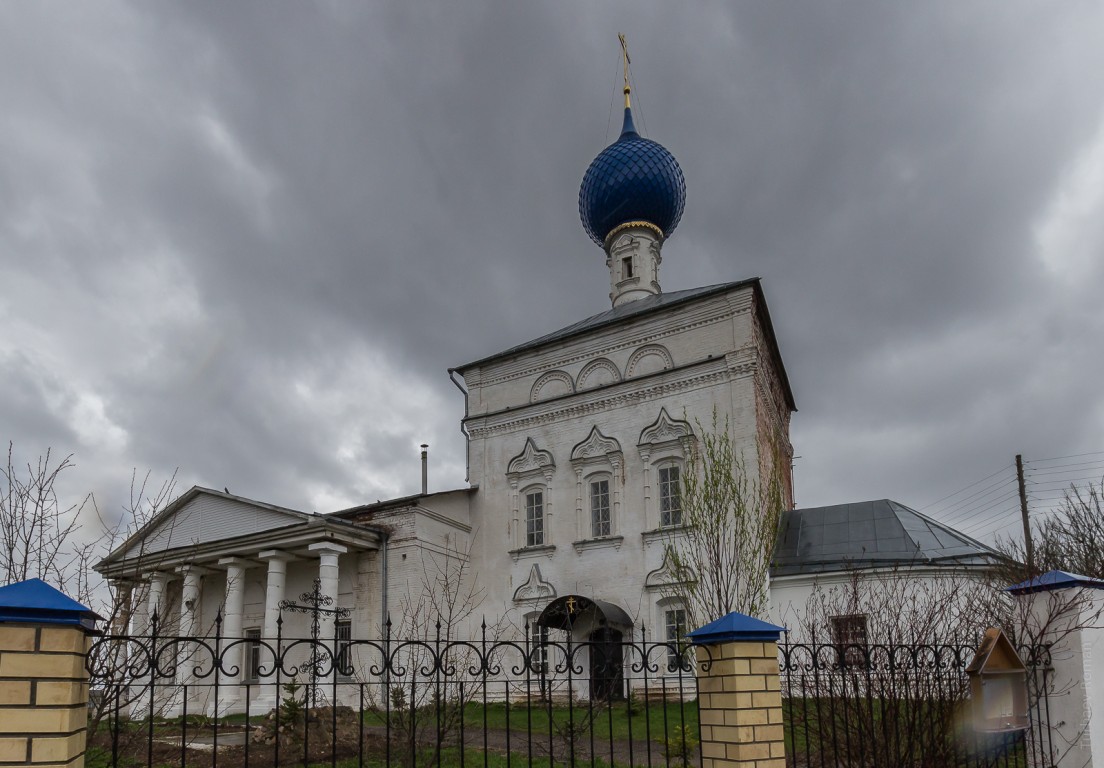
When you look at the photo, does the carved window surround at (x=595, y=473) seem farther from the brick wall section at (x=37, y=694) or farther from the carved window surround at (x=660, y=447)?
the brick wall section at (x=37, y=694)

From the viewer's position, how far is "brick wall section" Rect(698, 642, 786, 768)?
13.5 ft

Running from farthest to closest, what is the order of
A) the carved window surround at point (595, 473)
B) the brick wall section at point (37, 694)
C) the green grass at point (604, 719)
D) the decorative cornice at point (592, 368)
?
1. the decorative cornice at point (592, 368)
2. the carved window surround at point (595, 473)
3. the green grass at point (604, 719)
4. the brick wall section at point (37, 694)

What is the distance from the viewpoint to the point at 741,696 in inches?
163

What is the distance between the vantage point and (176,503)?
55.8 feet

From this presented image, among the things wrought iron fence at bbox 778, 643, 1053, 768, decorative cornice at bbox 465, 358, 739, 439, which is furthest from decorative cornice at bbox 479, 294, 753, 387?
wrought iron fence at bbox 778, 643, 1053, 768

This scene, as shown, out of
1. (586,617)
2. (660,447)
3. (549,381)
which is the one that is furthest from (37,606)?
(549,381)

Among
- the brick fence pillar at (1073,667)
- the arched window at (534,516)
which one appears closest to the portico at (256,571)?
the arched window at (534,516)

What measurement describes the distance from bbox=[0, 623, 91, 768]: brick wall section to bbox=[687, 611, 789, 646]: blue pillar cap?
2.82m

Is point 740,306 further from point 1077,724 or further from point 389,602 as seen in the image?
point 1077,724

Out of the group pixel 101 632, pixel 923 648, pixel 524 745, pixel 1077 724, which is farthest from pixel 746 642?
pixel 524 745

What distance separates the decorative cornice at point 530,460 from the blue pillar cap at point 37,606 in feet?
44.7

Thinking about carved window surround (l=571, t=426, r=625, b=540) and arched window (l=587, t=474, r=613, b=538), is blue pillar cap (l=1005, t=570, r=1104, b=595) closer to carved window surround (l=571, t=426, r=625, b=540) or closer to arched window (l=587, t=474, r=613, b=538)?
carved window surround (l=571, t=426, r=625, b=540)

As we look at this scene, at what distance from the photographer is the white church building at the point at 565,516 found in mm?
14469

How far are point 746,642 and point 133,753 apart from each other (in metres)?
7.14
